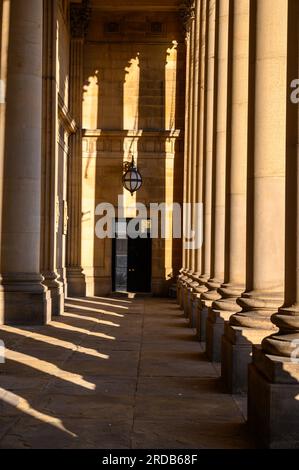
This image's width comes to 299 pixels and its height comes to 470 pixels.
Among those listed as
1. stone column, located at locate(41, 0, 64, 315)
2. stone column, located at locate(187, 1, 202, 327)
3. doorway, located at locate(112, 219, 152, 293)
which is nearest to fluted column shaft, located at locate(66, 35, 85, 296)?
doorway, located at locate(112, 219, 152, 293)

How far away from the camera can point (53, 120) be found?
85.9ft

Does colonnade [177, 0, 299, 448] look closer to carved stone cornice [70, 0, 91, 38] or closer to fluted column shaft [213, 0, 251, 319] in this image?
fluted column shaft [213, 0, 251, 319]

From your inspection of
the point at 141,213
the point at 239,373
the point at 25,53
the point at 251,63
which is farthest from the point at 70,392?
the point at 141,213

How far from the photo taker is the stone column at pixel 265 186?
35.7ft

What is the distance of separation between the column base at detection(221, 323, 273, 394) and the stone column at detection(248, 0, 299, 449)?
1710mm

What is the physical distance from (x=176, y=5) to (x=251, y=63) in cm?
2924

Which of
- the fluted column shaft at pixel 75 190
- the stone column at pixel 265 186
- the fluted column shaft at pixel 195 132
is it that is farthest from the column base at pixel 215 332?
the fluted column shaft at pixel 75 190

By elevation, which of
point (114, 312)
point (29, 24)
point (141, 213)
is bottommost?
point (114, 312)

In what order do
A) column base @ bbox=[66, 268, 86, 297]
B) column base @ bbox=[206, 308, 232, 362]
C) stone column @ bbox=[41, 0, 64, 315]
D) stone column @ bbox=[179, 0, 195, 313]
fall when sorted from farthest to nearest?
column base @ bbox=[66, 268, 86, 297] < stone column @ bbox=[179, 0, 195, 313] < stone column @ bbox=[41, 0, 64, 315] < column base @ bbox=[206, 308, 232, 362]

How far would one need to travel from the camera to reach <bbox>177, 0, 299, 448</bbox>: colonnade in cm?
826

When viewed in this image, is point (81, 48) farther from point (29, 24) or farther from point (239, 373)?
point (239, 373)

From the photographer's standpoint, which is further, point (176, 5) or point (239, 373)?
point (176, 5)
